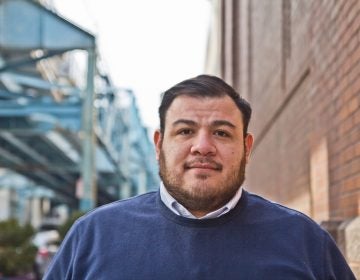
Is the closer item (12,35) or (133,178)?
(12,35)

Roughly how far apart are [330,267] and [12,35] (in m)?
13.3

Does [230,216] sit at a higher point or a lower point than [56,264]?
higher

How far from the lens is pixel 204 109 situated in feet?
7.93

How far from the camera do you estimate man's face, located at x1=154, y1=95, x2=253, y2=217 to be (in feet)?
7.73

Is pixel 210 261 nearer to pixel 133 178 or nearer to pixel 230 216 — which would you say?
pixel 230 216

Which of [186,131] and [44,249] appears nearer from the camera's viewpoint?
[186,131]

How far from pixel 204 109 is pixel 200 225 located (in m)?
0.41

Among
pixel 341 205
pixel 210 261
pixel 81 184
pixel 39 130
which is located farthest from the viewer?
pixel 39 130

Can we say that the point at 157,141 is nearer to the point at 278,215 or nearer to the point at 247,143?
the point at 247,143

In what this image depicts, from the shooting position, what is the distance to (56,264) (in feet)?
7.89

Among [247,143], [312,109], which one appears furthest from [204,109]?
[312,109]

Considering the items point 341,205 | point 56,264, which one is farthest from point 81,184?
point 56,264

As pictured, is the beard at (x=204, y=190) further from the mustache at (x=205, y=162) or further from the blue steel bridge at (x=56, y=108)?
the blue steel bridge at (x=56, y=108)

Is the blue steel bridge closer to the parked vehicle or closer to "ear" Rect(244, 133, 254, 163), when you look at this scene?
the parked vehicle
